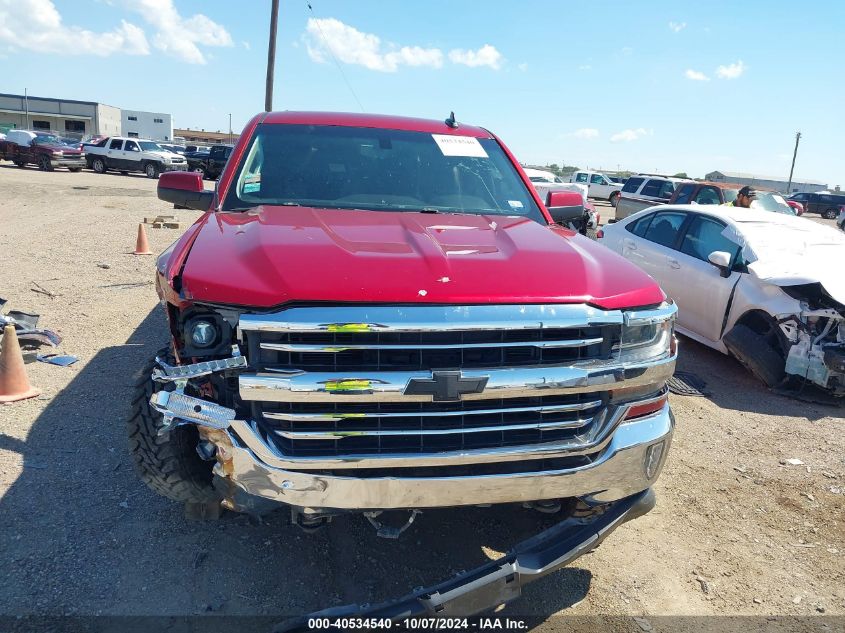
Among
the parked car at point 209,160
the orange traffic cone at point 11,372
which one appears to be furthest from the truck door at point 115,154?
the orange traffic cone at point 11,372

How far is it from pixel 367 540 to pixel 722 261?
4.66 meters

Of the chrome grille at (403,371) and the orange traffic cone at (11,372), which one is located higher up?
the chrome grille at (403,371)

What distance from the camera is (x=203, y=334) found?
2.39 meters

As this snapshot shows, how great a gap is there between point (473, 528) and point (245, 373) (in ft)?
5.57

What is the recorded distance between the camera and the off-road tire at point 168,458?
2.67 meters

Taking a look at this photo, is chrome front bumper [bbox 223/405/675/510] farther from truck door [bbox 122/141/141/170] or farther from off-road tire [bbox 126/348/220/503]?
truck door [bbox 122/141/141/170]

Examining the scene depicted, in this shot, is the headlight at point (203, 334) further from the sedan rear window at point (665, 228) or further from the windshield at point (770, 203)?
the windshield at point (770, 203)

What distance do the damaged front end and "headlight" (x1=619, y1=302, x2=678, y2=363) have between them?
11.9 ft

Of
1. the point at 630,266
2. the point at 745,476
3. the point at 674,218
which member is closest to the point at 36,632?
the point at 630,266

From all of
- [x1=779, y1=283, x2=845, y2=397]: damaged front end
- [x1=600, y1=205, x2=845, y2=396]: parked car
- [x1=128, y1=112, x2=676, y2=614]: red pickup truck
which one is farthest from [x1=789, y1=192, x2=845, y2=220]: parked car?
[x1=128, y1=112, x2=676, y2=614]: red pickup truck

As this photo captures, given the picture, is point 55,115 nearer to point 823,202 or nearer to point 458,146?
point 823,202

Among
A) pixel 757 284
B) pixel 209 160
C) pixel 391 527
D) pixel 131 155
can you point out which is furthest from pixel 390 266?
pixel 131 155

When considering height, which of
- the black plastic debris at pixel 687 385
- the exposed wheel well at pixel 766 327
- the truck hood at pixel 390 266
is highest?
the truck hood at pixel 390 266

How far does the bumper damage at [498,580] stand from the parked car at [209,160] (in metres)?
27.5
